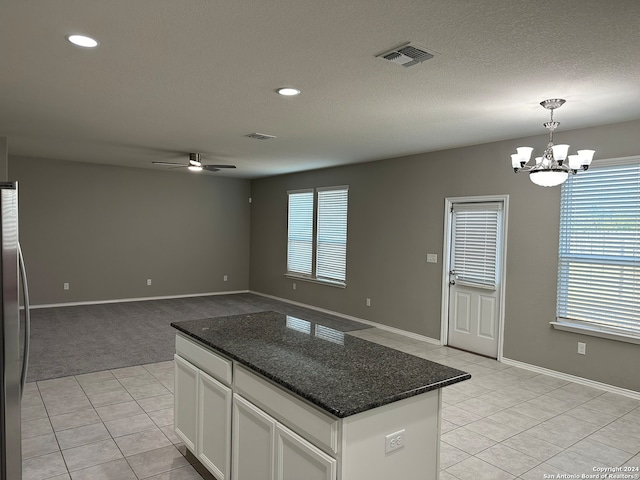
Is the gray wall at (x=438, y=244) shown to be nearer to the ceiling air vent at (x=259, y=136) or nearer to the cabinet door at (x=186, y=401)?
the ceiling air vent at (x=259, y=136)

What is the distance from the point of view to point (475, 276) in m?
5.45

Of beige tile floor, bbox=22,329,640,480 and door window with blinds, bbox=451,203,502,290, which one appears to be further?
door window with blinds, bbox=451,203,502,290

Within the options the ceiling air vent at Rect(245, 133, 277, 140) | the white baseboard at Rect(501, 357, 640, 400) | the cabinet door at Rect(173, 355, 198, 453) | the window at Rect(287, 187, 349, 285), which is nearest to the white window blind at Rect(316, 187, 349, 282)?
the window at Rect(287, 187, 349, 285)

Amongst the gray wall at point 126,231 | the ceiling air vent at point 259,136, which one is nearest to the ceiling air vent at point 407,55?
the ceiling air vent at point 259,136

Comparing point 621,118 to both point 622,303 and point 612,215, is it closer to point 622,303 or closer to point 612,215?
point 612,215

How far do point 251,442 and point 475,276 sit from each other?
413 cm

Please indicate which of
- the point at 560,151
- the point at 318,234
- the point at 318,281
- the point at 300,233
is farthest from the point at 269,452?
the point at 300,233

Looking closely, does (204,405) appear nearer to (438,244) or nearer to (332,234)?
(438,244)

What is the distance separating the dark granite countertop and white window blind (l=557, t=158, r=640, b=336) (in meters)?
3.06

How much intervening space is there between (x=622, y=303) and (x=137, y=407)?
4558 millimetres

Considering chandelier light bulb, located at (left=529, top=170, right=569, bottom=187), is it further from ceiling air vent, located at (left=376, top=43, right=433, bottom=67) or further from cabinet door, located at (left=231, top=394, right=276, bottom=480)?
cabinet door, located at (left=231, top=394, right=276, bottom=480)

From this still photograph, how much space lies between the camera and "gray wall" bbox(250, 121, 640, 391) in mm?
4355

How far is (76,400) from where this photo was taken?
147 inches

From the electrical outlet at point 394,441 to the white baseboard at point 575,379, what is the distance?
3.49 metres
